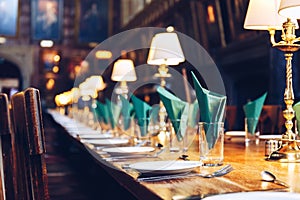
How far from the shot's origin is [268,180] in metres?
1.24

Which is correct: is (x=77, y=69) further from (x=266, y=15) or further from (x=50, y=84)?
(x=266, y=15)

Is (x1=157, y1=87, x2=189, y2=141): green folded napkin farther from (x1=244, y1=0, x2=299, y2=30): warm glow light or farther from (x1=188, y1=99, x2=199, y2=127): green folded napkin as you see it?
(x1=188, y1=99, x2=199, y2=127): green folded napkin

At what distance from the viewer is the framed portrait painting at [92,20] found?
1594cm

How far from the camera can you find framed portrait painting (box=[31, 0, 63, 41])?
1581cm

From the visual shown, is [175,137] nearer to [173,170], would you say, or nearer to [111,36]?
[173,170]

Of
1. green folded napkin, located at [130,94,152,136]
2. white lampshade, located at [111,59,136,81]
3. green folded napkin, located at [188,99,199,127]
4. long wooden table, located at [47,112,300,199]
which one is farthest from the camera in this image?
white lampshade, located at [111,59,136,81]

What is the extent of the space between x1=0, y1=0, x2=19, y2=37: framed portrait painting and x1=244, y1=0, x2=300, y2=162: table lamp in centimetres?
1412

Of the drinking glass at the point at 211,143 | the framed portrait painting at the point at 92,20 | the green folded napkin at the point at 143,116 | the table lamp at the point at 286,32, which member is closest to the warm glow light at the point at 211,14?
the green folded napkin at the point at 143,116

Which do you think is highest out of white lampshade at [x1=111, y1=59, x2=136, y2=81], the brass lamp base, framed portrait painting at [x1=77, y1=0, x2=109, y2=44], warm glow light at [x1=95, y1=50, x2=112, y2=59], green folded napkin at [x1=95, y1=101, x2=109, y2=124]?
framed portrait painting at [x1=77, y1=0, x2=109, y2=44]

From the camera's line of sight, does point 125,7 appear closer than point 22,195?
No

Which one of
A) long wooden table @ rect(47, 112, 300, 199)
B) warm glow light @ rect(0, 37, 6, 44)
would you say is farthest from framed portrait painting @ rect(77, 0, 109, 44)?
long wooden table @ rect(47, 112, 300, 199)

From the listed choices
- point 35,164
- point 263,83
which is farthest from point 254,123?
point 263,83

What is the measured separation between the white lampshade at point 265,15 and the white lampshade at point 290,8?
23 centimetres

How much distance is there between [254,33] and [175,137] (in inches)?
157
